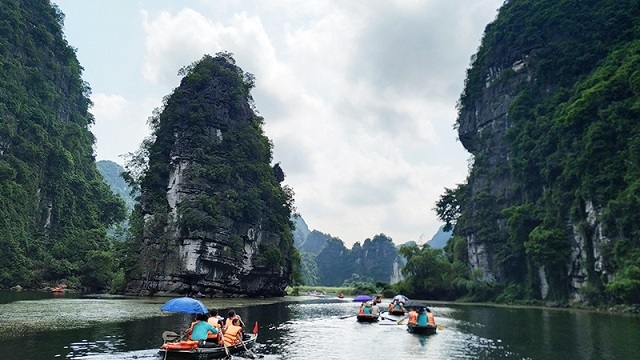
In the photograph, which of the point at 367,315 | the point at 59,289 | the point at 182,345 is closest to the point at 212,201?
the point at 59,289

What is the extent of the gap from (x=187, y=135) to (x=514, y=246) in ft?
143

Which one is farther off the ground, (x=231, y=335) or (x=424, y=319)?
(x=424, y=319)

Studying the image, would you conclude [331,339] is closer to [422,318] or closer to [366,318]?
[422,318]

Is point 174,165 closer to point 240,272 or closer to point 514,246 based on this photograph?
point 240,272

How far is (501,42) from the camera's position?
228 ft

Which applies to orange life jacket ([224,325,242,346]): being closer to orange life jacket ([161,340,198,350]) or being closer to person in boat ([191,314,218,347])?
person in boat ([191,314,218,347])

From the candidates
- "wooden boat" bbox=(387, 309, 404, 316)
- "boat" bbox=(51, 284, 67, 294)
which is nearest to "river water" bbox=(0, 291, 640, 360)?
"wooden boat" bbox=(387, 309, 404, 316)

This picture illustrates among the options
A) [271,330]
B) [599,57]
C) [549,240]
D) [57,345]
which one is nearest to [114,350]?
[57,345]

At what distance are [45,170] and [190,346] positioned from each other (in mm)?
67866

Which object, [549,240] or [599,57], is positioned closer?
[549,240]

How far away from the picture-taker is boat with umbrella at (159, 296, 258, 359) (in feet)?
44.0

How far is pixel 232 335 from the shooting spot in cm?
1553

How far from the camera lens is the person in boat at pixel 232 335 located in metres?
15.3

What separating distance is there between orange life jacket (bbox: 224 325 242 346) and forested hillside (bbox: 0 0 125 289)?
5127 centimetres
